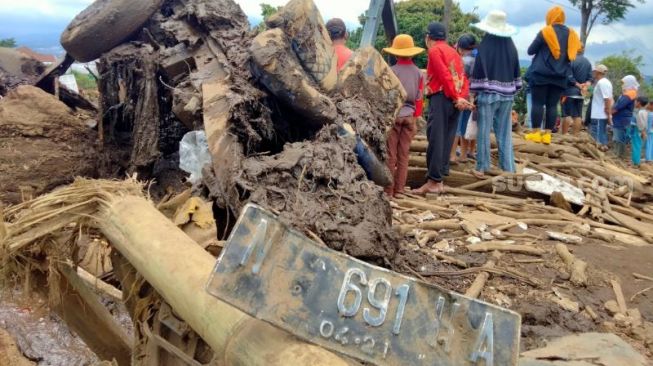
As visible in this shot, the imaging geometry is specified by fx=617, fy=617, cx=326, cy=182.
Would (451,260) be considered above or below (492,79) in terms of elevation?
below

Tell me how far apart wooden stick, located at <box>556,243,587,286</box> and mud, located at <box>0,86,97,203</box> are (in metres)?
4.21

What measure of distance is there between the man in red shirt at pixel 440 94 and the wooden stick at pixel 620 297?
240 centimetres

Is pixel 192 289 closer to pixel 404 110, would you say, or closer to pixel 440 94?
pixel 404 110

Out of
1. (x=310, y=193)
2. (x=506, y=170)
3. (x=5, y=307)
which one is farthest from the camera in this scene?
(x=506, y=170)

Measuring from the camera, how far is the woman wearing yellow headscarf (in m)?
7.50

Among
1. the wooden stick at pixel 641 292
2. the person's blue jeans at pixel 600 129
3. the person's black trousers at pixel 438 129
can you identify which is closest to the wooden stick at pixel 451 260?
the wooden stick at pixel 641 292

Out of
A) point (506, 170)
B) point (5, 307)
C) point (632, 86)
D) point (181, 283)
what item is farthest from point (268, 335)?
point (632, 86)

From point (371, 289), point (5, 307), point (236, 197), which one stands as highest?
point (371, 289)

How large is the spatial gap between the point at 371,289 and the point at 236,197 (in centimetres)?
143

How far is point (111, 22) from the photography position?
5.45m

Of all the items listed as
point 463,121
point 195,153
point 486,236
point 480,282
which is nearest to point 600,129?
point 463,121

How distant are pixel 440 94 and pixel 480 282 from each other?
2.84m

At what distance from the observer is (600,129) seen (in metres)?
11.3

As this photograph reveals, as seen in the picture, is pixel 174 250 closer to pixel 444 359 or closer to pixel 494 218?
pixel 444 359
